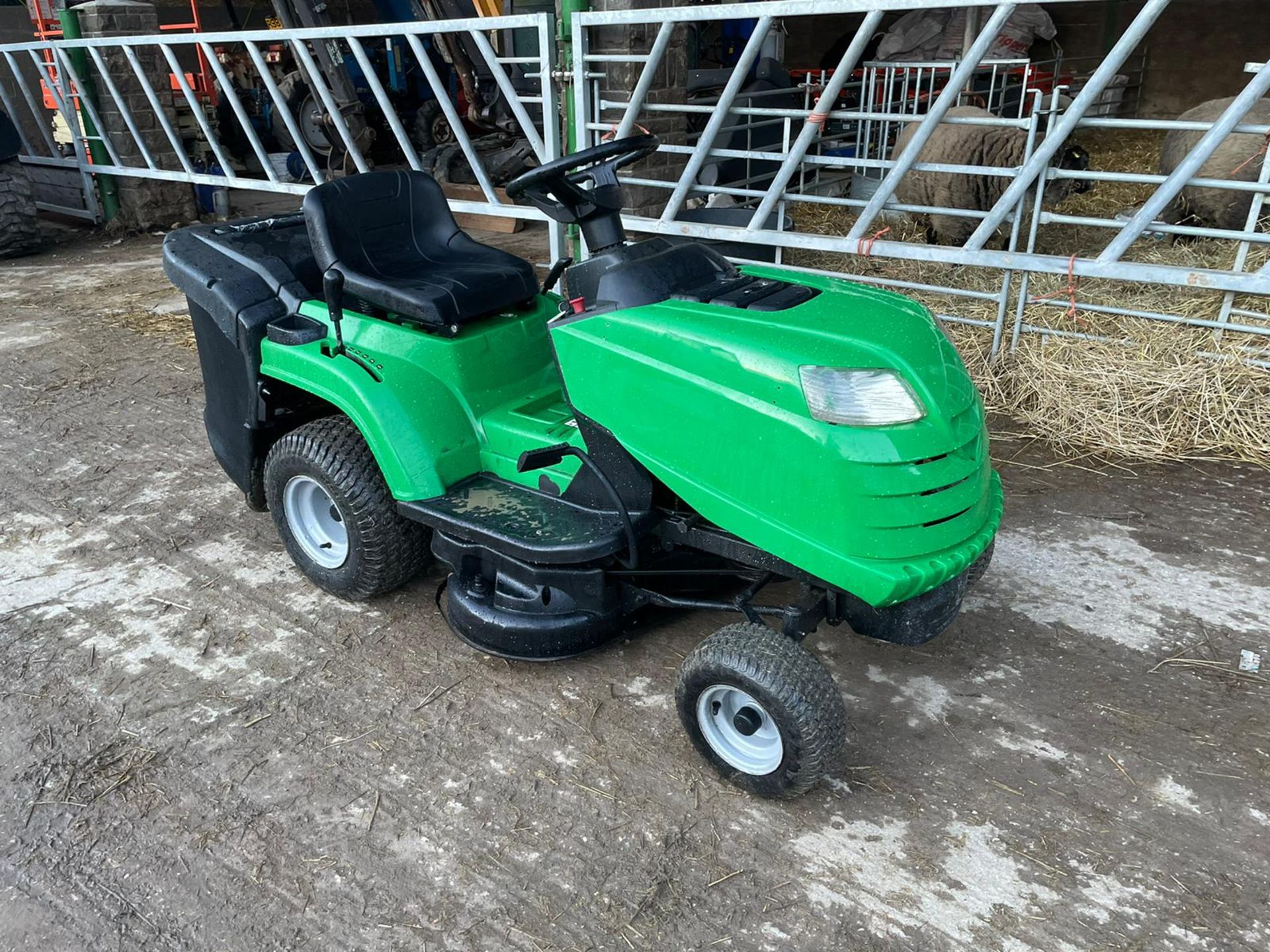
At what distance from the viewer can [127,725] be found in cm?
269

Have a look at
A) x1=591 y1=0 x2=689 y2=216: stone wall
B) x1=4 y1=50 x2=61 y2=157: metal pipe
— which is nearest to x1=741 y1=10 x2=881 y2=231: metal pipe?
x1=591 y1=0 x2=689 y2=216: stone wall

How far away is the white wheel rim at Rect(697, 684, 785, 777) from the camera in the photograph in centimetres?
237

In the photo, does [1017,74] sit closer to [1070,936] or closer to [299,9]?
[299,9]

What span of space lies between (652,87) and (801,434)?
4.07 metres

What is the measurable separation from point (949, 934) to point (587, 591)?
3.84ft

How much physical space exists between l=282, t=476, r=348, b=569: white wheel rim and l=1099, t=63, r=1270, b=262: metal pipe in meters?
3.20

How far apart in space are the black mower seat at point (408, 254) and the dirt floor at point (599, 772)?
3.20 ft

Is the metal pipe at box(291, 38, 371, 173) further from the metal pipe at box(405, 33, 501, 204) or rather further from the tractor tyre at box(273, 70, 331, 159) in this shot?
the tractor tyre at box(273, 70, 331, 159)

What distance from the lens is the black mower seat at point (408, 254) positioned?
2938mm

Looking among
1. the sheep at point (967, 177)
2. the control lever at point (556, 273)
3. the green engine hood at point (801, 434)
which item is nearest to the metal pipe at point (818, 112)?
the sheep at point (967, 177)

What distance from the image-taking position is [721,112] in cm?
469

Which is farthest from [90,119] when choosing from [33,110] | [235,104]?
[235,104]

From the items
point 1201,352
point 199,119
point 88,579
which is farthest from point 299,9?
point 1201,352

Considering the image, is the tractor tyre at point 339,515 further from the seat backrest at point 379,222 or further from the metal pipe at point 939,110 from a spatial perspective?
the metal pipe at point 939,110
